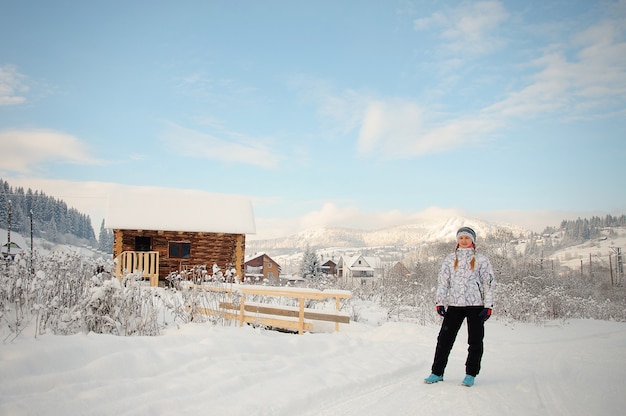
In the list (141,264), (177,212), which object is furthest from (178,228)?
(141,264)

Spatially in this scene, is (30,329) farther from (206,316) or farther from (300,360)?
(300,360)

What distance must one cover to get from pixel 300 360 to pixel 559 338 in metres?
8.49

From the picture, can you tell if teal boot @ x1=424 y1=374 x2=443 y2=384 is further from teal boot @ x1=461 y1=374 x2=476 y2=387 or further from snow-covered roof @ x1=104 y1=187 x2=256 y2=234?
snow-covered roof @ x1=104 y1=187 x2=256 y2=234

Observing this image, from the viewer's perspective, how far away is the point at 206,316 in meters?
7.52

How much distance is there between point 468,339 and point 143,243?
18.4m

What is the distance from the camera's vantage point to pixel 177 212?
69.1 feet

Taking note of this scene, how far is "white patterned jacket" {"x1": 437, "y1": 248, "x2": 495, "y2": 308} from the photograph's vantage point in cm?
486

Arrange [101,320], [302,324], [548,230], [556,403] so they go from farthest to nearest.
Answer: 1. [548,230]
2. [302,324]
3. [101,320]
4. [556,403]

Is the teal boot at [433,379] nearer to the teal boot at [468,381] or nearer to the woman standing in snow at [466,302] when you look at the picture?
the woman standing in snow at [466,302]

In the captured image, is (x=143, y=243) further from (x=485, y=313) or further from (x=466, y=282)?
(x=485, y=313)

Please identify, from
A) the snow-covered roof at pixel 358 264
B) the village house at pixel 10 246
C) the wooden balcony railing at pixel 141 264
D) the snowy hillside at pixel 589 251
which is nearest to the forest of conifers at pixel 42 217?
the village house at pixel 10 246

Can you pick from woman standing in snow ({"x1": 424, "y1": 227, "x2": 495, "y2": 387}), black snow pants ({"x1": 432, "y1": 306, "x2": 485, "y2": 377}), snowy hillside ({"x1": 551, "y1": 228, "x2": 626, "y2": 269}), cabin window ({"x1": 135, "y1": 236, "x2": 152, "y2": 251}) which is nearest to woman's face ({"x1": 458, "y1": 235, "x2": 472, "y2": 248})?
woman standing in snow ({"x1": 424, "y1": 227, "x2": 495, "y2": 387})

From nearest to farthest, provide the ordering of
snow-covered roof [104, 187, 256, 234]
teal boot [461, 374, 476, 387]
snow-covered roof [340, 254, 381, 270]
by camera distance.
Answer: teal boot [461, 374, 476, 387] → snow-covered roof [104, 187, 256, 234] → snow-covered roof [340, 254, 381, 270]

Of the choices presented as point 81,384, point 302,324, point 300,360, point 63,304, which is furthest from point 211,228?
point 81,384
